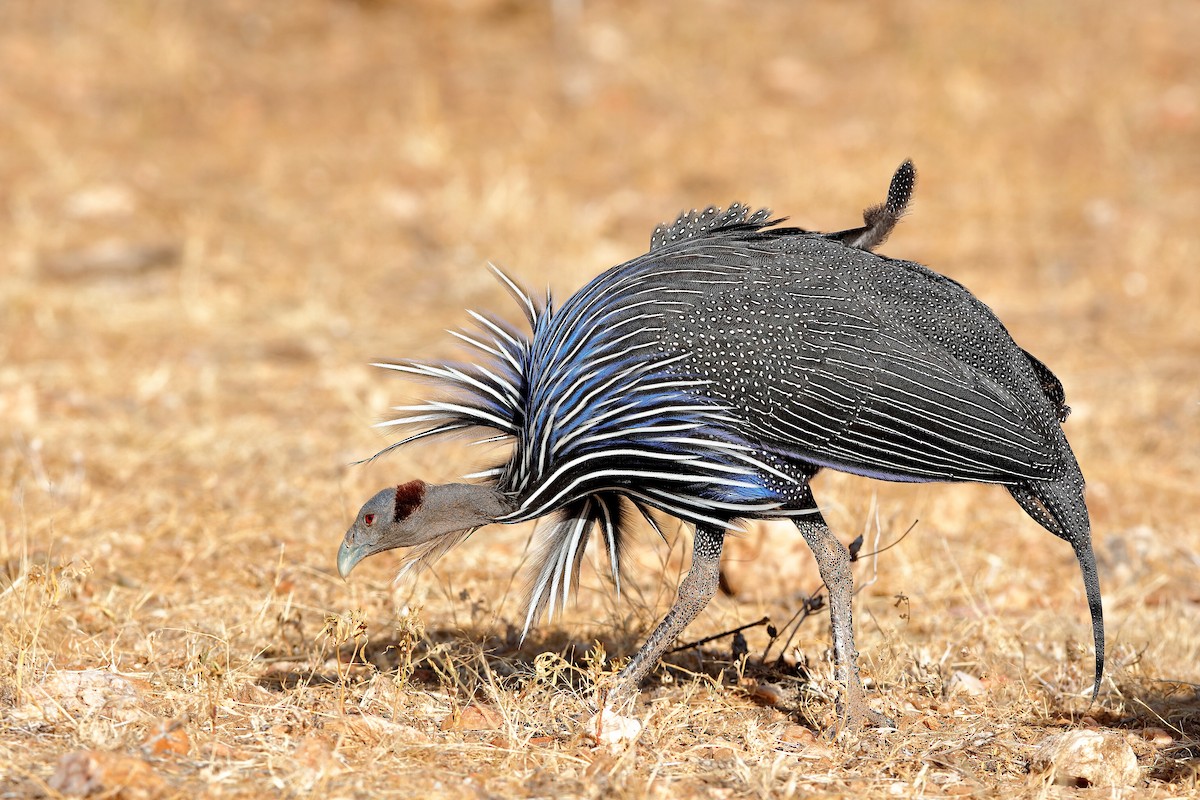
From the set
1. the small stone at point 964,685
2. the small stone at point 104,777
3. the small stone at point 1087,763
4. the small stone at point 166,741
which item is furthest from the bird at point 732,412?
the small stone at point 104,777

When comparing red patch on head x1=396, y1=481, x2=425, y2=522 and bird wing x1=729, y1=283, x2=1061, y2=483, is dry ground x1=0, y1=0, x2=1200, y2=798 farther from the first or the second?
bird wing x1=729, y1=283, x2=1061, y2=483

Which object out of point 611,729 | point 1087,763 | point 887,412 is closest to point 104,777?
point 611,729

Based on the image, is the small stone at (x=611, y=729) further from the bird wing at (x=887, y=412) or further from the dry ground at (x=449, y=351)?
the bird wing at (x=887, y=412)

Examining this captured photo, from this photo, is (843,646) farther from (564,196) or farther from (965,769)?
(564,196)

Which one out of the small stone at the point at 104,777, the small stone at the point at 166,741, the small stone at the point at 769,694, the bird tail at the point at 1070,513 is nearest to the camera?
the small stone at the point at 104,777

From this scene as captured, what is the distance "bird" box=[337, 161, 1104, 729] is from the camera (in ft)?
10.5

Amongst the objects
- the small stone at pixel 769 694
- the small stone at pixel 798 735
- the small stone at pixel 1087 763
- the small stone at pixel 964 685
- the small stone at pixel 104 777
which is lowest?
the small stone at pixel 104 777

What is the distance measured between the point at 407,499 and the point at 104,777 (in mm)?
934

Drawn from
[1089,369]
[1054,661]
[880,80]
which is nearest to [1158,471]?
[1089,369]

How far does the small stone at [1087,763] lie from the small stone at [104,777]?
1.91m

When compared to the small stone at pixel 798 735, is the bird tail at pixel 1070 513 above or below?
above

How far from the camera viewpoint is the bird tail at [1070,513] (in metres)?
3.31

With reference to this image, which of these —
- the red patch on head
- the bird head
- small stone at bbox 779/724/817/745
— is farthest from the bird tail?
the red patch on head

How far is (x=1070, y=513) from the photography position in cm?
331
